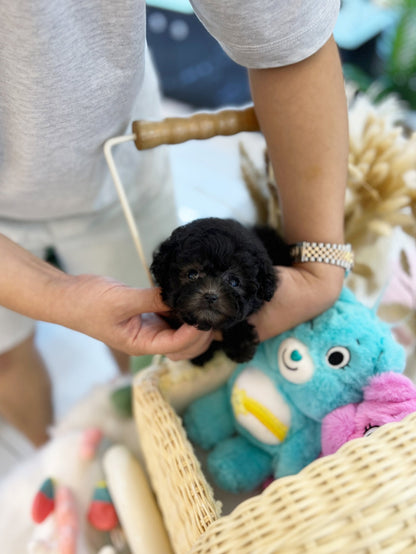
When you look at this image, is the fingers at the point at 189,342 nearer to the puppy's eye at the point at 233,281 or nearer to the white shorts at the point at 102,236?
the puppy's eye at the point at 233,281

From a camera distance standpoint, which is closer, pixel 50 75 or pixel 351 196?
pixel 50 75

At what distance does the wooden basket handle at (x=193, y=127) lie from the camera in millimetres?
635

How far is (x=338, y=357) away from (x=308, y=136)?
0.28 meters

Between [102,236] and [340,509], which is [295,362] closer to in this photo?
[340,509]

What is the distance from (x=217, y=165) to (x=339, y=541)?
140 centimetres

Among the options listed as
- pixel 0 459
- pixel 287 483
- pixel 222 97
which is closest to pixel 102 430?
pixel 0 459

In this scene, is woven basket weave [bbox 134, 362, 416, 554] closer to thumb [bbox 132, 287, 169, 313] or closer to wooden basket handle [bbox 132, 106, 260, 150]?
thumb [bbox 132, 287, 169, 313]

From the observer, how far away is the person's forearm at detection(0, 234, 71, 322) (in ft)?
1.78

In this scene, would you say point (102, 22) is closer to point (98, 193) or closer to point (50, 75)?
point (50, 75)

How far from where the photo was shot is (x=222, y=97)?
1.97 m

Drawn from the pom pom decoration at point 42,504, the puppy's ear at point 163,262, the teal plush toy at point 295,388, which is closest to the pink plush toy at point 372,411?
the teal plush toy at point 295,388

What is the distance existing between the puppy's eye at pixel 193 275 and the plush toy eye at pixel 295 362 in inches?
7.8

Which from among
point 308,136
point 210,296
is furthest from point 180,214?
point 210,296

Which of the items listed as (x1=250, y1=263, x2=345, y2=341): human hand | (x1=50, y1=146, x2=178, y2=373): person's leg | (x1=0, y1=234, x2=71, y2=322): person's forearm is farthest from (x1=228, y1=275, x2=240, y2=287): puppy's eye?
(x1=50, y1=146, x2=178, y2=373): person's leg
